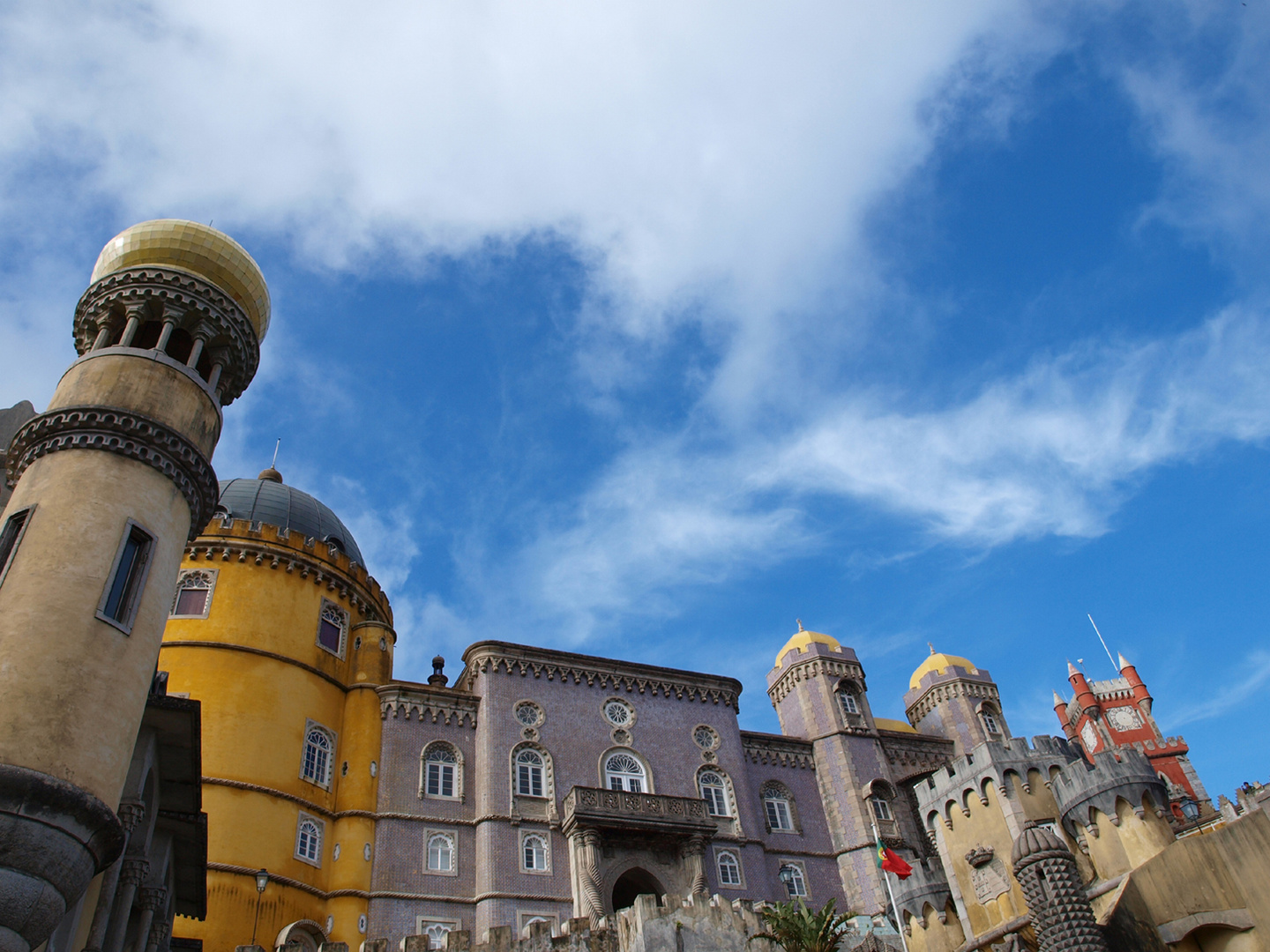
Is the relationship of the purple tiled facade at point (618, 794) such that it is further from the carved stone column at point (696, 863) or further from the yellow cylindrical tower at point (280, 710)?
the yellow cylindrical tower at point (280, 710)

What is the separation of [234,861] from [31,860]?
55.9ft

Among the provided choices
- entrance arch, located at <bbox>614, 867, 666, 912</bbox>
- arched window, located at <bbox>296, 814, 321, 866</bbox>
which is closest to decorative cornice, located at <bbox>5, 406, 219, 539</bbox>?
arched window, located at <bbox>296, 814, 321, 866</bbox>

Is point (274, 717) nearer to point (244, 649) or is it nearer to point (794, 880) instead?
point (244, 649)

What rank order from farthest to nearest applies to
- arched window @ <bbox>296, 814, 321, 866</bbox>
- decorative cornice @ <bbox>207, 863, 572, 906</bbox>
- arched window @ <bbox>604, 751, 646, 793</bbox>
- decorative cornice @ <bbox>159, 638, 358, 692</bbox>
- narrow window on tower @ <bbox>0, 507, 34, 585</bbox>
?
arched window @ <bbox>604, 751, 646, 793</bbox> < decorative cornice @ <bbox>159, 638, 358, 692</bbox> < arched window @ <bbox>296, 814, 321, 866</bbox> < decorative cornice @ <bbox>207, 863, 572, 906</bbox> < narrow window on tower @ <bbox>0, 507, 34, 585</bbox>

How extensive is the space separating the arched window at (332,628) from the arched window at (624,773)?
11159 millimetres

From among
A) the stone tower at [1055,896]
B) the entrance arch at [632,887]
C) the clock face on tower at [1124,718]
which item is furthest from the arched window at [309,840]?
the clock face on tower at [1124,718]

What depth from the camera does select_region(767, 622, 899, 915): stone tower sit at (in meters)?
36.9

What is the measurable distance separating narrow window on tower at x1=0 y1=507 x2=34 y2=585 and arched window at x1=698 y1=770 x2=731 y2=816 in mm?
27164

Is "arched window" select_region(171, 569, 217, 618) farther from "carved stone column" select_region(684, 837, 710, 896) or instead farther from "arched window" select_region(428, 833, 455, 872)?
"carved stone column" select_region(684, 837, 710, 896)

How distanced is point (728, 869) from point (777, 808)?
16.4 ft

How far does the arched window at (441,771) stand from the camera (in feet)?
106

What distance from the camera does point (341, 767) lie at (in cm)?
3203

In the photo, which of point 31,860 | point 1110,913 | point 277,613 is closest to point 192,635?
point 277,613

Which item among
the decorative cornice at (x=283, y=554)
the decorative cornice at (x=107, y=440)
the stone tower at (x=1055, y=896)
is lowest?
the stone tower at (x=1055, y=896)
